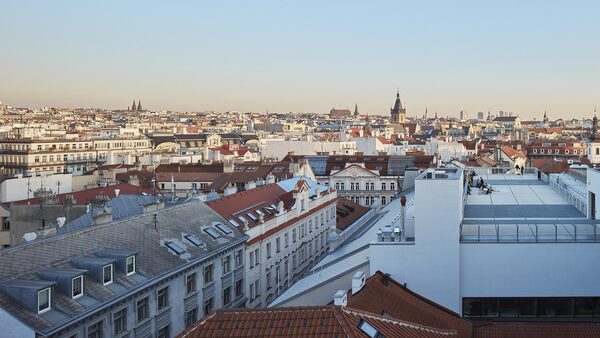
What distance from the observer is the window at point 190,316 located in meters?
27.4

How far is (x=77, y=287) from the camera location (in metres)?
21.1

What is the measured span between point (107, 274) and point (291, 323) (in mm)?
9060

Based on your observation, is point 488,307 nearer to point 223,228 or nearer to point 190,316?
point 190,316

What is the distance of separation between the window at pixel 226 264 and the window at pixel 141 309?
7.29m

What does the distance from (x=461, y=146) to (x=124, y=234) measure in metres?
92.5

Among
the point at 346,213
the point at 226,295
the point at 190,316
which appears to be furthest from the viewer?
the point at 346,213

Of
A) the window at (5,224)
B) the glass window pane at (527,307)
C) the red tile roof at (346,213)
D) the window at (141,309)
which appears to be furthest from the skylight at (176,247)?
the red tile roof at (346,213)

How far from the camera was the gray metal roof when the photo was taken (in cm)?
1994

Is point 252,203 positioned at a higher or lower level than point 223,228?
higher

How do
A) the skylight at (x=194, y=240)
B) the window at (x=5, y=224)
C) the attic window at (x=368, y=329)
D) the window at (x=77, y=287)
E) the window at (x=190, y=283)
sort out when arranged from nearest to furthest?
the attic window at (x=368, y=329) → the window at (x=77, y=287) → the window at (x=190, y=283) → the skylight at (x=194, y=240) → the window at (x=5, y=224)

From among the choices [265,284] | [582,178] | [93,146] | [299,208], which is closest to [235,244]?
[265,284]

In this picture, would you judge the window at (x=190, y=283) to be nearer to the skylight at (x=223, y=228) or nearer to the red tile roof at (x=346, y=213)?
the skylight at (x=223, y=228)

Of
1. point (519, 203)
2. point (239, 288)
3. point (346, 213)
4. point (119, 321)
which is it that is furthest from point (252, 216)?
point (346, 213)

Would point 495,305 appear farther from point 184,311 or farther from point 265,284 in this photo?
point 265,284
